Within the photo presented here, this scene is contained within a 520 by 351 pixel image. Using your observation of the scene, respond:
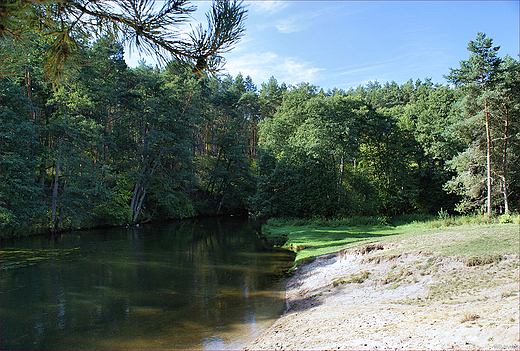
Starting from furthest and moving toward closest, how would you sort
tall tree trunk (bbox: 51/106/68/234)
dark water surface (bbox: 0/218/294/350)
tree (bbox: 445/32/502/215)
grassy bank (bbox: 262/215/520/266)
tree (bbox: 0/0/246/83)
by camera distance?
tall tree trunk (bbox: 51/106/68/234)
tree (bbox: 445/32/502/215)
grassy bank (bbox: 262/215/520/266)
dark water surface (bbox: 0/218/294/350)
tree (bbox: 0/0/246/83)

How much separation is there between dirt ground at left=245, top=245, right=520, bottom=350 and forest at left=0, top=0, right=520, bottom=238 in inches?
528

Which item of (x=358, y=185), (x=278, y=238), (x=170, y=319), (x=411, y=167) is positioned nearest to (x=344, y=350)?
(x=170, y=319)

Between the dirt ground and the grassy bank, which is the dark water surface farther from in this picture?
the grassy bank

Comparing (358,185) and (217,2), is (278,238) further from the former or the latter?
(217,2)

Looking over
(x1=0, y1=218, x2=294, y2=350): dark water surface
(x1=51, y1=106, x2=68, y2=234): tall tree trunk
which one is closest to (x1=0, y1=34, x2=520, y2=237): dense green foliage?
(x1=51, y1=106, x2=68, y2=234): tall tree trunk

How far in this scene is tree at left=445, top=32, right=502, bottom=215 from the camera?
20.2 m

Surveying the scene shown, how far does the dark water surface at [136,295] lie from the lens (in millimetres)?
7191

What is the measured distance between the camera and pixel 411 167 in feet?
118

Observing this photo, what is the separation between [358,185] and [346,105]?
322 inches

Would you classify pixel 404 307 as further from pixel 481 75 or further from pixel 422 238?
pixel 481 75

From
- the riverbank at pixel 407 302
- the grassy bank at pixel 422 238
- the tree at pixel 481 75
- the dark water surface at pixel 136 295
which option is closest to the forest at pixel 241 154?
the tree at pixel 481 75

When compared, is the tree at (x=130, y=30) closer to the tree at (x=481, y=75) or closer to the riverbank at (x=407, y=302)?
the riverbank at (x=407, y=302)

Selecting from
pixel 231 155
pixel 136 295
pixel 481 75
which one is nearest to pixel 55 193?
pixel 136 295

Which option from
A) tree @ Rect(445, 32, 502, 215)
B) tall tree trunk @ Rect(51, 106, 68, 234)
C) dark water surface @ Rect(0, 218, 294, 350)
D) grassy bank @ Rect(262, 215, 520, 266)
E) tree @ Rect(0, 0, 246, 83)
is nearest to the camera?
tree @ Rect(0, 0, 246, 83)
